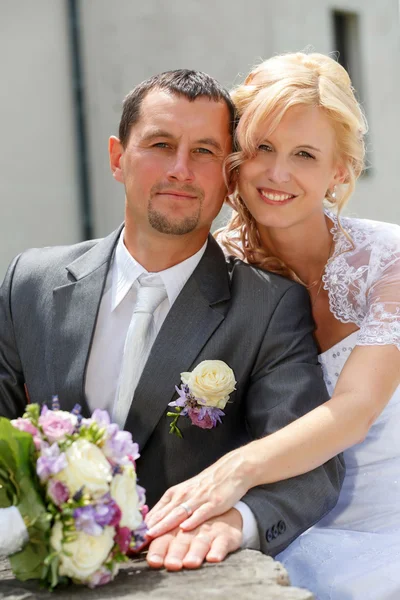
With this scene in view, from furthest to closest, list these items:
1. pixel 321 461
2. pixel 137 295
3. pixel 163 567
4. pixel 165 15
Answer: pixel 165 15, pixel 137 295, pixel 321 461, pixel 163 567

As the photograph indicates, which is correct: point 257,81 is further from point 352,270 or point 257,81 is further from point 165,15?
point 165,15

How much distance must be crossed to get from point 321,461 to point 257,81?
1477 millimetres

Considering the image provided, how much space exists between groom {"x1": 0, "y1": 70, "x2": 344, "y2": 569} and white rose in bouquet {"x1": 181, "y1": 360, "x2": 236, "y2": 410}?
9cm

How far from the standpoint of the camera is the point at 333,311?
3.54 meters

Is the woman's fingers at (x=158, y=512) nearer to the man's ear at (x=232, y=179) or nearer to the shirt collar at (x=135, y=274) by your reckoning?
the shirt collar at (x=135, y=274)

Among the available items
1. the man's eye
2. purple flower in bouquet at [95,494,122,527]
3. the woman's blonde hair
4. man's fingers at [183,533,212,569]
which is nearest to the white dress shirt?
the woman's blonde hair

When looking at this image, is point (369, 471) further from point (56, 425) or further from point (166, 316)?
point (56, 425)

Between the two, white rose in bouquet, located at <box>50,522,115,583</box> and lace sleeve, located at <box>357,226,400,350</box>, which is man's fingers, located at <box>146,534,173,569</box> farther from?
lace sleeve, located at <box>357,226,400,350</box>

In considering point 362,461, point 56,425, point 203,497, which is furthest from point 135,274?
point 56,425

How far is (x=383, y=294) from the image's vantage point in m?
3.34

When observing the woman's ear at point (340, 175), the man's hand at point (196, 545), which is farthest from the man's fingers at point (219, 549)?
the woman's ear at point (340, 175)

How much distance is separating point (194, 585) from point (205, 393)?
855 mm

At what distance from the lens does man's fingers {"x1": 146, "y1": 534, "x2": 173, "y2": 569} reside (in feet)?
7.63

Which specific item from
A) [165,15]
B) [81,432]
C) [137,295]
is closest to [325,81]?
[137,295]
